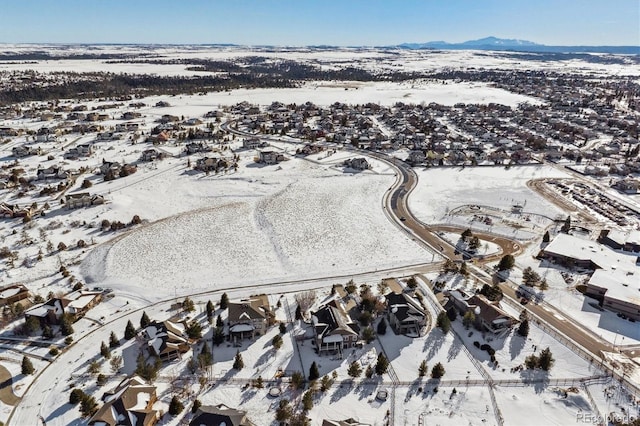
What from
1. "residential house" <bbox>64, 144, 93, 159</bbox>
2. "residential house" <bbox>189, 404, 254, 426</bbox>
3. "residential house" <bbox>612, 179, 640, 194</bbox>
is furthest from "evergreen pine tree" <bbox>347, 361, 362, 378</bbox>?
"residential house" <bbox>64, 144, 93, 159</bbox>

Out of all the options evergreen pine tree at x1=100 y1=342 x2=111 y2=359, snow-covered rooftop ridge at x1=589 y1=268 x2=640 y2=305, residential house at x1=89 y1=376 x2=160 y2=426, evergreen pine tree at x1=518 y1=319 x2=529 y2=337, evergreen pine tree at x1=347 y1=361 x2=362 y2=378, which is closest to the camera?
residential house at x1=89 y1=376 x2=160 y2=426

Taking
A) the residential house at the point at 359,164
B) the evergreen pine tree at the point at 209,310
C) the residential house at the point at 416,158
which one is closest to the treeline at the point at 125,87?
the residential house at the point at 359,164

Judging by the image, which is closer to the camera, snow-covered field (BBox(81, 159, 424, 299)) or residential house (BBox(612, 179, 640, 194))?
snow-covered field (BBox(81, 159, 424, 299))

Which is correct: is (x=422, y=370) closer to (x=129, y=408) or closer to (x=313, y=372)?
(x=313, y=372)

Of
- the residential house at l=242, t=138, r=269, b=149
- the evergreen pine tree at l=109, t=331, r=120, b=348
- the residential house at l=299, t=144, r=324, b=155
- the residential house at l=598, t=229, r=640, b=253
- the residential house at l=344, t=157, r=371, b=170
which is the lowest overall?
the evergreen pine tree at l=109, t=331, r=120, b=348

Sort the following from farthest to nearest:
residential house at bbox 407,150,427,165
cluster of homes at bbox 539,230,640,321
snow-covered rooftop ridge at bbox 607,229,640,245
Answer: residential house at bbox 407,150,427,165, snow-covered rooftop ridge at bbox 607,229,640,245, cluster of homes at bbox 539,230,640,321

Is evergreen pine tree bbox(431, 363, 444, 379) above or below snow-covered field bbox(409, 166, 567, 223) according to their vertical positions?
below

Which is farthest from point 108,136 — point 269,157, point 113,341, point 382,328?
point 382,328

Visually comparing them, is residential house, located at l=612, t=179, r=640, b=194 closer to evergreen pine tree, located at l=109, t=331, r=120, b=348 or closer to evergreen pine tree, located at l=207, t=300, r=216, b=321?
evergreen pine tree, located at l=207, t=300, r=216, b=321
